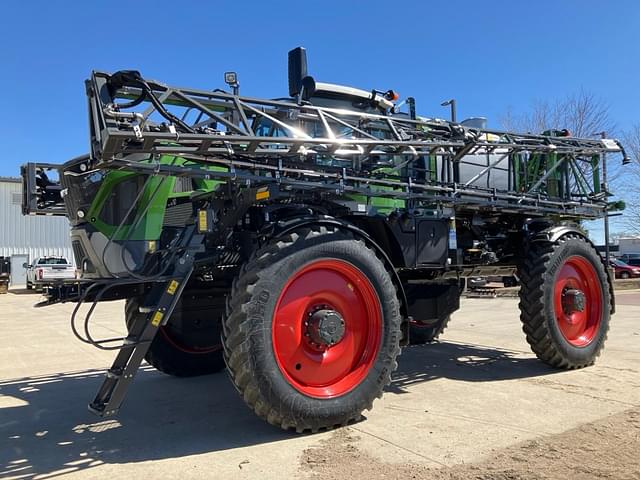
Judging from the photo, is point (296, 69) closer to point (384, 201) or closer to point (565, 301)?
point (384, 201)

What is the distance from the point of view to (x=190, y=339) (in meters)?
6.51

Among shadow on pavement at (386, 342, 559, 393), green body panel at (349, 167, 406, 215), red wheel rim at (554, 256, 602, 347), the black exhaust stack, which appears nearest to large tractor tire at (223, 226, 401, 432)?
green body panel at (349, 167, 406, 215)

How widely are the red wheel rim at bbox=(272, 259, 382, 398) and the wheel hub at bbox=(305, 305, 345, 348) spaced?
0.04 metres

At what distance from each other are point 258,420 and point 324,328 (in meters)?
1.06

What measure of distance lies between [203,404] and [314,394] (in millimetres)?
1544

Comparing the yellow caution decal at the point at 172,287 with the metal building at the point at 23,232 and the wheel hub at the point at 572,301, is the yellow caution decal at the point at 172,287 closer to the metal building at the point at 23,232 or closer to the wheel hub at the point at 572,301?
the wheel hub at the point at 572,301

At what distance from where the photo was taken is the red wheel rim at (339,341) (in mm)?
4539

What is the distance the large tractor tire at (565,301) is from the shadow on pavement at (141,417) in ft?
1.35

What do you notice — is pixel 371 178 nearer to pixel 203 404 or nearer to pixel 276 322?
pixel 276 322

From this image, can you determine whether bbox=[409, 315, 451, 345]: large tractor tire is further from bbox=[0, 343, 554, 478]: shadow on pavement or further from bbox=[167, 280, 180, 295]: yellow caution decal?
bbox=[167, 280, 180, 295]: yellow caution decal

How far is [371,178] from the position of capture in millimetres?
5477

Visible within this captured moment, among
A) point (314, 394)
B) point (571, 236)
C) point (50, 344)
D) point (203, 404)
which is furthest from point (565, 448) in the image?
point (50, 344)

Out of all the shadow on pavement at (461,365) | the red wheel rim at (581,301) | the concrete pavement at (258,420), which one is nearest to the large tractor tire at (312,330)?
the concrete pavement at (258,420)

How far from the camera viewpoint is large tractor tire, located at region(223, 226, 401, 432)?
4223mm
